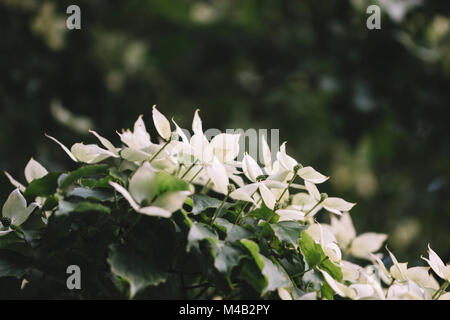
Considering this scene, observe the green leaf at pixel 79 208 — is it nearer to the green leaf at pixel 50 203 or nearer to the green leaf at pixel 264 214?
the green leaf at pixel 50 203

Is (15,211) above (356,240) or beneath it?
above

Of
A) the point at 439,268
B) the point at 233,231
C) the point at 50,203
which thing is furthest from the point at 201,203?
the point at 439,268

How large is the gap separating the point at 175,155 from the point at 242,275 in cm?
15

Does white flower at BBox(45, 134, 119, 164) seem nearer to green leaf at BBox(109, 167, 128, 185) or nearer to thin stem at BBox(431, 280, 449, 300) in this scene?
green leaf at BBox(109, 167, 128, 185)

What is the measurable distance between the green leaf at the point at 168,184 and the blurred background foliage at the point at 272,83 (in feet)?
2.84

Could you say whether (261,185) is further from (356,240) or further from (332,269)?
(356,240)

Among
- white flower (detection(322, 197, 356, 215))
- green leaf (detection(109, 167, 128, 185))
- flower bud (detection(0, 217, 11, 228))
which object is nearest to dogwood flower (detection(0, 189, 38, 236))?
flower bud (detection(0, 217, 11, 228))

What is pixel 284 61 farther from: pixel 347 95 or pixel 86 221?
pixel 86 221

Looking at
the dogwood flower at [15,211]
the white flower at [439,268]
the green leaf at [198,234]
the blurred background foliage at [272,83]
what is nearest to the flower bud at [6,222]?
the dogwood flower at [15,211]

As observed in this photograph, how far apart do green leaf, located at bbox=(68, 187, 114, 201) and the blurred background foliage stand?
2.65 ft

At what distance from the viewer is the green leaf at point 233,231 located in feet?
1.52

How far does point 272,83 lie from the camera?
6.23 ft

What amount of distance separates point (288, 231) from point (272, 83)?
57.8 inches
